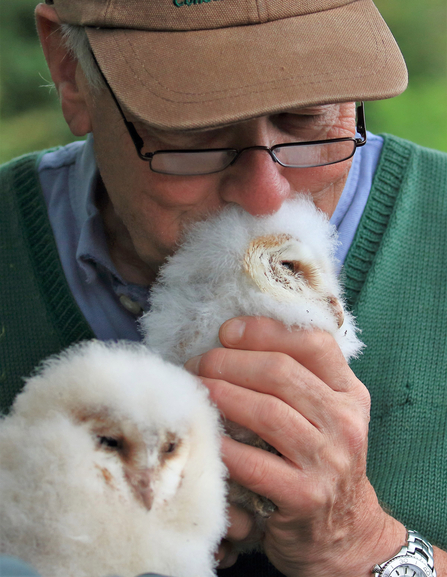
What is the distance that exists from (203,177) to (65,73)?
65cm

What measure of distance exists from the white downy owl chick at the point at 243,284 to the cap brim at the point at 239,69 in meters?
0.26

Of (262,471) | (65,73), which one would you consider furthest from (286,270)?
(65,73)

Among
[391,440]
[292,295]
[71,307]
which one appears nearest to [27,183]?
[71,307]

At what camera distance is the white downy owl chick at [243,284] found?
1378 mm

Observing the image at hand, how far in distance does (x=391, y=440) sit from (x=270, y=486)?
647 millimetres

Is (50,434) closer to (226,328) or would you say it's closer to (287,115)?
(226,328)

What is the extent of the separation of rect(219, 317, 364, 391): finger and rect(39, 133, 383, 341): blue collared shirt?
1.87ft

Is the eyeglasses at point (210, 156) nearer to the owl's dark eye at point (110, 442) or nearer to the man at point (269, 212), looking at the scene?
the man at point (269, 212)

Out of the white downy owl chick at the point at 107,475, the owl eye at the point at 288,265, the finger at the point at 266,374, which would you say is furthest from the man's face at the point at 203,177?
the white downy owl chick at the point at 107,475

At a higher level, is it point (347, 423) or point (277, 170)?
point (277, 170)

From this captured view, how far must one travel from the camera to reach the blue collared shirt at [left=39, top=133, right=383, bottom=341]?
74.1 inches

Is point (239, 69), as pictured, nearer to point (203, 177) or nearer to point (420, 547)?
point (203, 177)

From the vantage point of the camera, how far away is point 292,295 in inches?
54.9

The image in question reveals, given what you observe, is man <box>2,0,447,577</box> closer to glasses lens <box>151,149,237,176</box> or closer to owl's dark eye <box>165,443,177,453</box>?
glasses lens <box>151,149,237,176</box>
